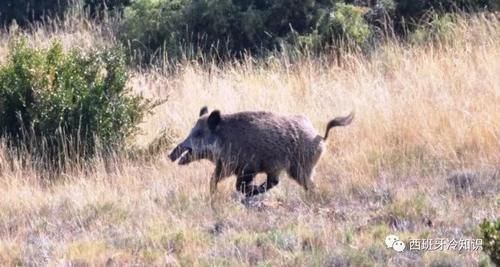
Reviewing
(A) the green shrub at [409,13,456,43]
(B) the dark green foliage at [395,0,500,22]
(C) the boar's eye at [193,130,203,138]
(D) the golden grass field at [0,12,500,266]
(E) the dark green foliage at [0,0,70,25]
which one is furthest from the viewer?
(E) the dark green foliage at [0,0,70,25]

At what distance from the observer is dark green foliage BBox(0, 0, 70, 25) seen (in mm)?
18922

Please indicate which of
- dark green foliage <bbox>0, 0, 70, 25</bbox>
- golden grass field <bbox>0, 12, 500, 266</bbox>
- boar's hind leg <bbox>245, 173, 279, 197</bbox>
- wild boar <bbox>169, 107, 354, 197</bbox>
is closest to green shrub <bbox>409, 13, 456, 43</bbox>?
golden grass field <bbox>0, 12, 500, 266</bbox>

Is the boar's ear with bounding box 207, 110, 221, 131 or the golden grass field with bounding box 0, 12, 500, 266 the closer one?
the golden grass field with bounding box 0, 12, 500, 266

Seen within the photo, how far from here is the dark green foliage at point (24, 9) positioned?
62.1 feet

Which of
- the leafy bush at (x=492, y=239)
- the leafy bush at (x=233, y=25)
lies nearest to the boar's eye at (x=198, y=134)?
the leafy bush at (x=492, y=239)

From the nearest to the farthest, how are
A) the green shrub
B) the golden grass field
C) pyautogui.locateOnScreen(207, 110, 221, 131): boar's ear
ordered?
1. the golden grass field
2. pyautogui.locateOnScreen(207, 110, 221, 131): boar's ear
3. the green shrub

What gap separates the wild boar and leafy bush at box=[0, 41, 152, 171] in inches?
78.0

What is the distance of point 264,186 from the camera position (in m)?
8.50

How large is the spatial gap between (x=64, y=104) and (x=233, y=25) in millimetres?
5452

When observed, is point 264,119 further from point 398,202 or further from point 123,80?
point 123,80

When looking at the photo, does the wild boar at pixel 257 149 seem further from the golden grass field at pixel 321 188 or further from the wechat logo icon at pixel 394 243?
the wechat logo icon at pixel 394 243

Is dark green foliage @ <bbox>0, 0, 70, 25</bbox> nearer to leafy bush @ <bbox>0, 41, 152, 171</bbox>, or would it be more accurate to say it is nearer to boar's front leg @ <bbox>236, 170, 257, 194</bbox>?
leafy bush @ <bbox>0, 41, 152, 171</bbox>

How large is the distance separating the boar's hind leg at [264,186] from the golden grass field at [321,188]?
80 mm

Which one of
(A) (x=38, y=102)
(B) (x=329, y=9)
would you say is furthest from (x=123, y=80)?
(B) (x=329, y=9)
